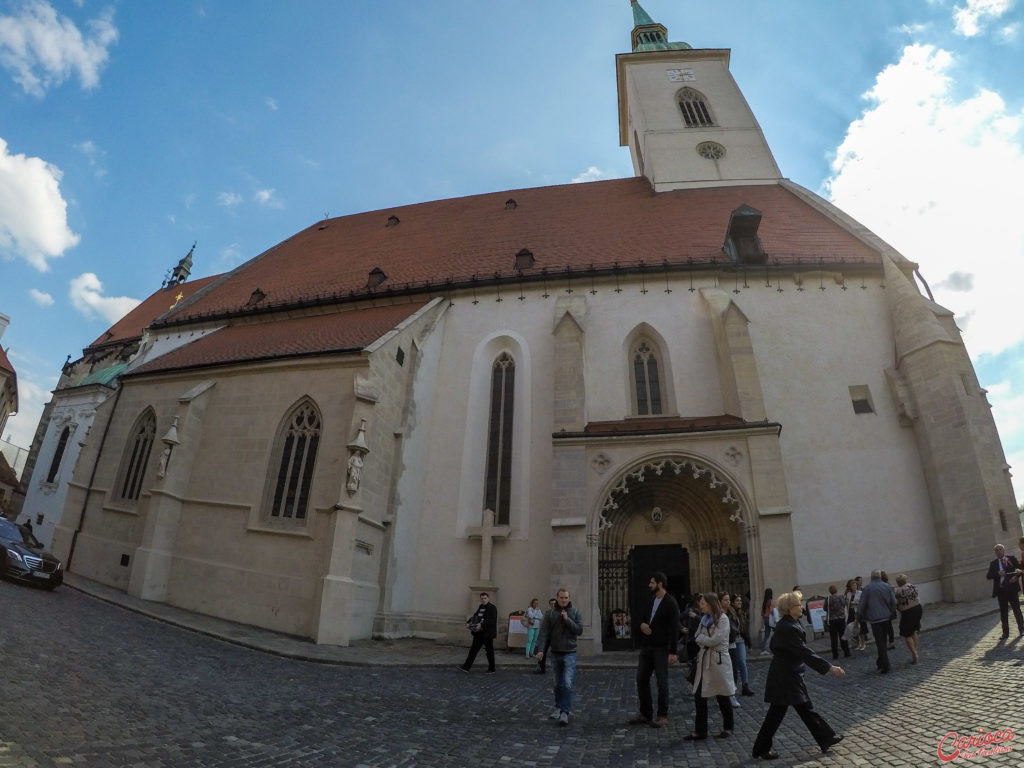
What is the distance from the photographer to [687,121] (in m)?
Answer: 23.1

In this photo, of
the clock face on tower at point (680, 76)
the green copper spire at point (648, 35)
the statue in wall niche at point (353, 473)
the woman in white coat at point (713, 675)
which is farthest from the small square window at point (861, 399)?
the green copper spire at point (648, 35)

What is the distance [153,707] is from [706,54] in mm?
30186

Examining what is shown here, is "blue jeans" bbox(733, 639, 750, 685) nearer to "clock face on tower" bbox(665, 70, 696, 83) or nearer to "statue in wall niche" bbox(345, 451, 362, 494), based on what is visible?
Answer: "statue in wall niche" bbox(345, 451, 362, 494)

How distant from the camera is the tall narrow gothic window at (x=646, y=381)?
13727mm

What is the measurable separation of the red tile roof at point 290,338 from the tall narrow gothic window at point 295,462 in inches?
59.6

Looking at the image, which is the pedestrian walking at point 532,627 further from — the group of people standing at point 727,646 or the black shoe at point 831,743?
the black shoe at point 831,743

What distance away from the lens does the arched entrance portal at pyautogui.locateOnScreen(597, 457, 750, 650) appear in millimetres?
11078

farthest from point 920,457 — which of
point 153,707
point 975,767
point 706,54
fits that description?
point 706,54

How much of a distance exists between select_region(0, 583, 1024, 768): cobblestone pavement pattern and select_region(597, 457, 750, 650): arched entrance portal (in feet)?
10.9

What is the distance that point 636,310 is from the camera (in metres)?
14.6

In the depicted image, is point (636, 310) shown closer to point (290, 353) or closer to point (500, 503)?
point (500, 503)

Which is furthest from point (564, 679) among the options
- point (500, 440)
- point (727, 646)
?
point (500, 440)

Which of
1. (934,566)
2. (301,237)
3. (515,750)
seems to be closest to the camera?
(515,750)

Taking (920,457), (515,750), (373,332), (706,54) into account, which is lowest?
(515,750)
